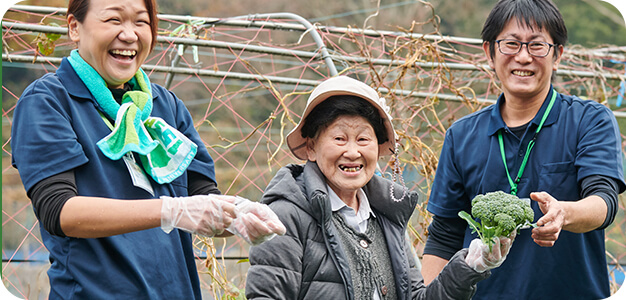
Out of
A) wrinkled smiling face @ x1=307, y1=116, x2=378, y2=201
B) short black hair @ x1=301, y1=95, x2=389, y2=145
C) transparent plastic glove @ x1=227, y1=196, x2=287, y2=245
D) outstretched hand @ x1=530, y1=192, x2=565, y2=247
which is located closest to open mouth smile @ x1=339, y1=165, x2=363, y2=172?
wrinkled smiling face @ x1=307, y1=116, x2=378, y2=201

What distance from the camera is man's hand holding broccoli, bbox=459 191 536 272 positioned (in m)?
2.29

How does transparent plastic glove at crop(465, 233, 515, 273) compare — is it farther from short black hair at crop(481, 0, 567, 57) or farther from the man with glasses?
short black hair at crop(481, 0, 567, 57)

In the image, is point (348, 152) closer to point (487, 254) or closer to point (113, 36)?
point (487, 254)

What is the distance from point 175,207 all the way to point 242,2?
1124 centimetres

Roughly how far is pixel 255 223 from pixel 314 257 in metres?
0.36

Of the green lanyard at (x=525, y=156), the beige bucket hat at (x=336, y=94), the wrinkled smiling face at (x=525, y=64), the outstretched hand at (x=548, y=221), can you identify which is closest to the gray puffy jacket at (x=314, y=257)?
the beige bucket hat at (x=336, y=94)

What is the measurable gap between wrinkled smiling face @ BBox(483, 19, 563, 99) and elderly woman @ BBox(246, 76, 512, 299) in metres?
0.62

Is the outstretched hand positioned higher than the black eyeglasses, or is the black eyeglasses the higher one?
the black eyeglasses

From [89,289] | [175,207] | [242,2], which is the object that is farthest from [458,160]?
[242,2]

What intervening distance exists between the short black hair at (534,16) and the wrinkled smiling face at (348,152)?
2.73 feet

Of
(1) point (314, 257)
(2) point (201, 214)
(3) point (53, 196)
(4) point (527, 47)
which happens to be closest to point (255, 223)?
(2) point (201, 214)

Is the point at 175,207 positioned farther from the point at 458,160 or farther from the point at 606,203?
the point at 606,203

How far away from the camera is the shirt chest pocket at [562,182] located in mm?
2697

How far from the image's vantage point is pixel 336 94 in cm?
247
